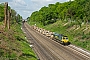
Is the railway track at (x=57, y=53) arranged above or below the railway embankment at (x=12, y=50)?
below

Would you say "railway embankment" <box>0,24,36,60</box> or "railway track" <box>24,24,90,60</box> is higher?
"railway embankment" <box>0,24,36,60</box>

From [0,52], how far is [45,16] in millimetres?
121444

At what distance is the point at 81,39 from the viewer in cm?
6147

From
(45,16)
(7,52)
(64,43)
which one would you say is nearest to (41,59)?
(7,52)

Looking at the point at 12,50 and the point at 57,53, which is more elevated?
the point at 12,50

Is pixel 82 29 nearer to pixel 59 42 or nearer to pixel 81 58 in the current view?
pixel 59 42

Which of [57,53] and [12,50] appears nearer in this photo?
[12,50]

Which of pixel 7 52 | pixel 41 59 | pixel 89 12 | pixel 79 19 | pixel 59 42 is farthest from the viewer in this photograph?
pixel 79 19

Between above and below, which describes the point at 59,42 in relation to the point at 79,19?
below

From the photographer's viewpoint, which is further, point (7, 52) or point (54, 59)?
point (54, 59)

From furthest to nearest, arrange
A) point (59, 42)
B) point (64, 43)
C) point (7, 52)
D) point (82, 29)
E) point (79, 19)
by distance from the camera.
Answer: point (79, 19)
point (82, 29)
point (59, 42)
point (64, 43)
point (7, 52)

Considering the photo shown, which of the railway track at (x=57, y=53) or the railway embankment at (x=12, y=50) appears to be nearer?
the railway embankment at (x=12, y=50)

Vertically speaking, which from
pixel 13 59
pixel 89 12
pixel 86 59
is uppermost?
pixel 89 12

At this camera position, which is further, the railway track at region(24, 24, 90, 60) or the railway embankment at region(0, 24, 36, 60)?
the railway track at region(24, 24, 90, 60)
